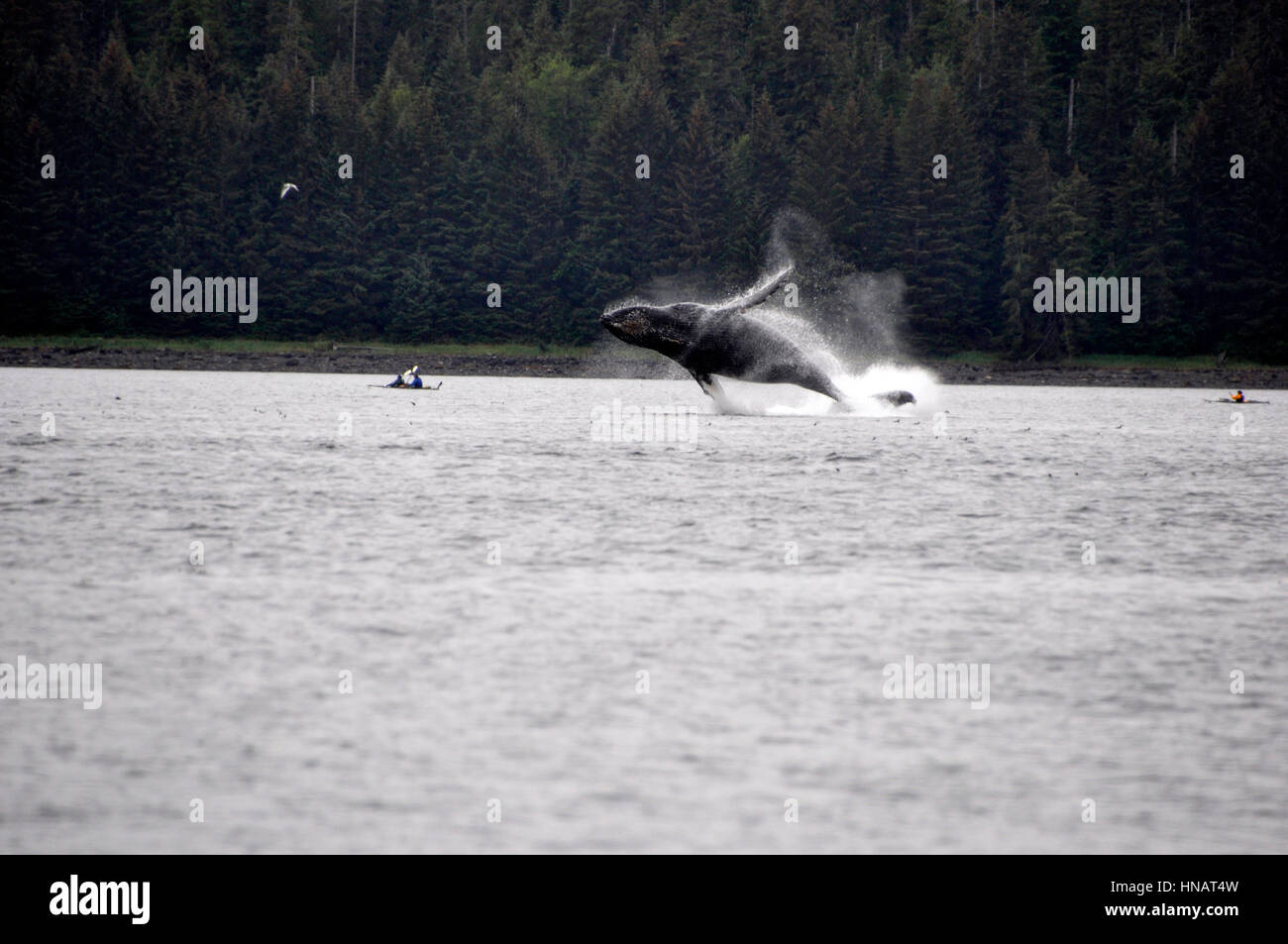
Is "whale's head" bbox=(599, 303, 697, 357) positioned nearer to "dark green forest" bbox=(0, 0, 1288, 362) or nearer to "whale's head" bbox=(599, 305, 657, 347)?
"whale's head" bbox=(599, 305, 657, 347)

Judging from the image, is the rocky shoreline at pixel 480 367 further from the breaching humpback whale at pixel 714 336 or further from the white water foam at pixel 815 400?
the breaching humpback whale at pixel 714 336

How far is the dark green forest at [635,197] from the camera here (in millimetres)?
114312

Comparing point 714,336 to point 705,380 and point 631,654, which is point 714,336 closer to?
point 705,380

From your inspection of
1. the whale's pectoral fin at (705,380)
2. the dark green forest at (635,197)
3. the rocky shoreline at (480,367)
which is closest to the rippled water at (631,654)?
the whale's pectoral fin at (705,380)

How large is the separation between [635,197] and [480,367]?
2214cm

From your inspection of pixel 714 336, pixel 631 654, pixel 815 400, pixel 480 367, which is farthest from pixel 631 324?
pixel 480 367

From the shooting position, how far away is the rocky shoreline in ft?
339

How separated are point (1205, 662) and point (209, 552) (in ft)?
42.8

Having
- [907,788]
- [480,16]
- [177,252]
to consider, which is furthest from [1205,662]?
[480,16]

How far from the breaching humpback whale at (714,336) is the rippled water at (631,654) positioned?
5612 mm

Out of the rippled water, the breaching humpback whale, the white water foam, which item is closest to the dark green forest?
the white water foam

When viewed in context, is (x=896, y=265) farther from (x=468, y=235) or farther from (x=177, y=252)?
(x=177, y=252)

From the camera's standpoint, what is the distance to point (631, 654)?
1636 cm

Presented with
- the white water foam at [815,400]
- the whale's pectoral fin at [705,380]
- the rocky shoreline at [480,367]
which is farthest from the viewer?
the rocky shoreline at [480,367]
